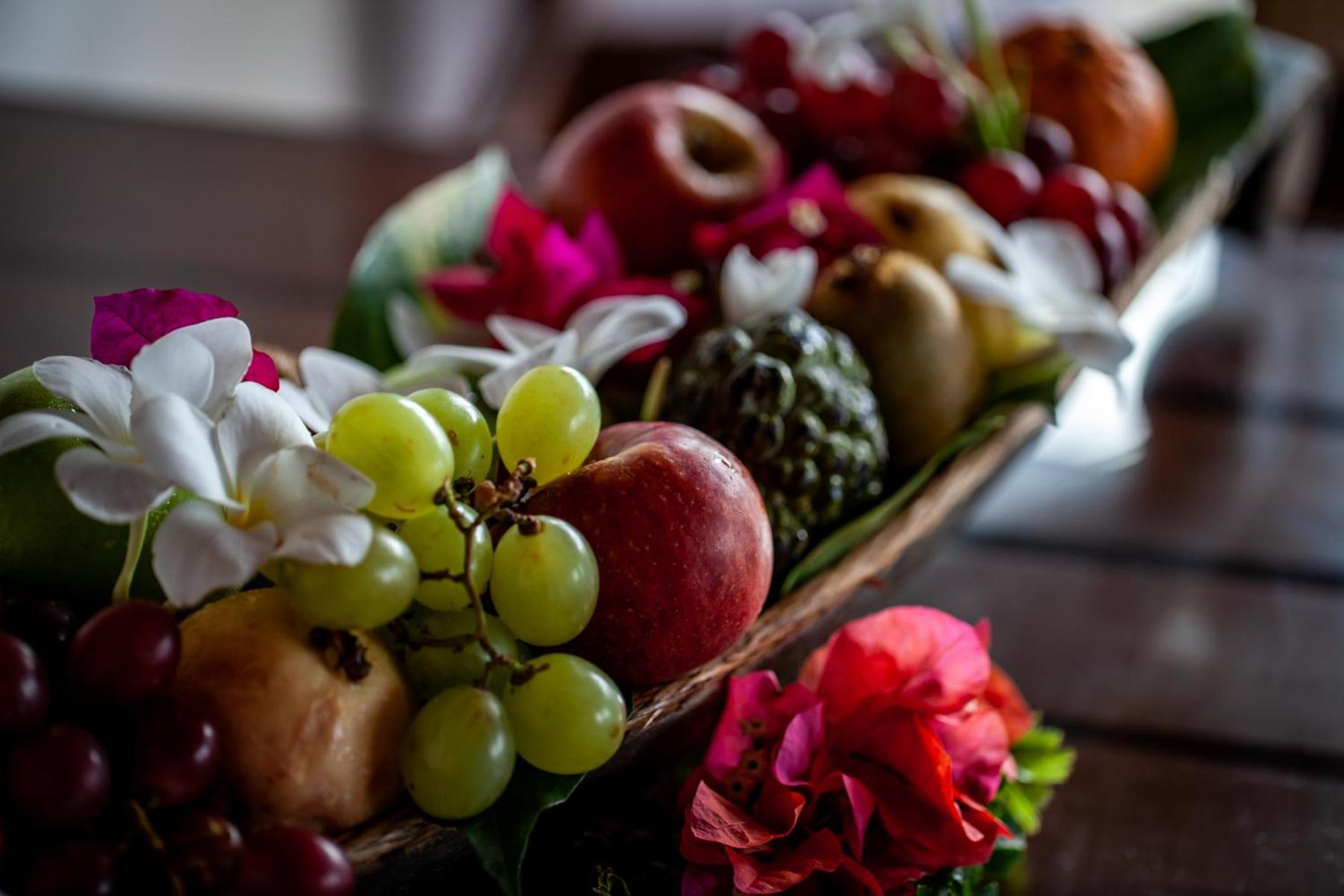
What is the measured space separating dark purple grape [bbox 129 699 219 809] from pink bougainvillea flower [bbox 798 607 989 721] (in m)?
0.21

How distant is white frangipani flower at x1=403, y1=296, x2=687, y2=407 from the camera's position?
49 centimetres

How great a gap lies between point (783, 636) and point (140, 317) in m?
0.24

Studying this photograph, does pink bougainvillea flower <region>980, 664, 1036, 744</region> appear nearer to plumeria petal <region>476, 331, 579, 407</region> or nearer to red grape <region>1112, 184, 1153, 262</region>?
plumeria petal <region>476, 331, 579, 407</region>

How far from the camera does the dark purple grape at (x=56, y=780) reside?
0.97ft

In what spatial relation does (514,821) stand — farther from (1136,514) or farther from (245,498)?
(1136,514)

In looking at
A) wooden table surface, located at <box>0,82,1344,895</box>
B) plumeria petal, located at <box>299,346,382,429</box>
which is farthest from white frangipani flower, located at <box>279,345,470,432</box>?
wooden table surface, located at <box>0,82,1344,895</box>

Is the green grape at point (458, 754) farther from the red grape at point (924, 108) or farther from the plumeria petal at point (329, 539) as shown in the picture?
the red grape at point (924, 108)

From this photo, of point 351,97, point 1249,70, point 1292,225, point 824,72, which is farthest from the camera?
point 351,97

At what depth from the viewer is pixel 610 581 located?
0.40 meters

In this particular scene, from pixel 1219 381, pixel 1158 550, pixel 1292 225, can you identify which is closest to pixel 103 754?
pixel 1158 550

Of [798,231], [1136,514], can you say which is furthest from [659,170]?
[1136,514]

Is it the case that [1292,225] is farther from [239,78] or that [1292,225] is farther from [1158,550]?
[239,78]

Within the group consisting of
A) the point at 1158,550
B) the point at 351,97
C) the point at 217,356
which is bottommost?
the point at 351,97

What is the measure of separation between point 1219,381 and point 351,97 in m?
1.75
